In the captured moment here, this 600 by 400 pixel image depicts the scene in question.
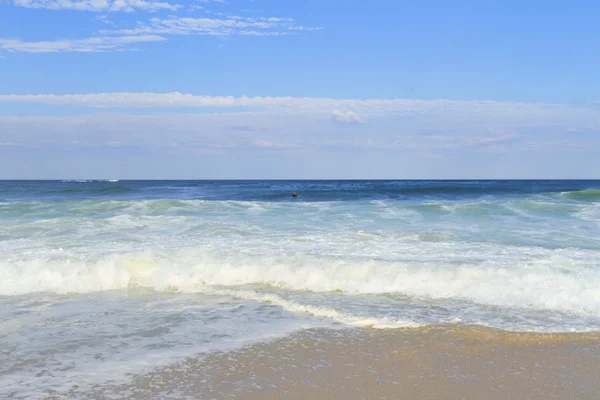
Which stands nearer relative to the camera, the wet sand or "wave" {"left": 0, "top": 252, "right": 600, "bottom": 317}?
the wet sand

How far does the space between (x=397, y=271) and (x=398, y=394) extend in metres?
4.59

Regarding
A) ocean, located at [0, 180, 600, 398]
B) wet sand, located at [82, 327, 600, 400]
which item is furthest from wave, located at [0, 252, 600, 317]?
wet sand, located at [82, 327, 600, 400]

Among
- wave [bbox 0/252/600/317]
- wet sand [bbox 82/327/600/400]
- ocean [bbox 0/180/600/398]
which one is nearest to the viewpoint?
wet sand [bbox 82/327/600/400]

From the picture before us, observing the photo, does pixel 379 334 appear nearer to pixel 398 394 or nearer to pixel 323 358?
pixel 323 358

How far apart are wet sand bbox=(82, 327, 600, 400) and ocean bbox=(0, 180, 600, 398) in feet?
0.86

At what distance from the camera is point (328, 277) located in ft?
26.8

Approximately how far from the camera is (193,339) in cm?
529

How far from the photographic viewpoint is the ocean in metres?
5.05

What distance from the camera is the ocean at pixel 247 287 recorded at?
5.05 meters

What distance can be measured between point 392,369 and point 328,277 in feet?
12.2

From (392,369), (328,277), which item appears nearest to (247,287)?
(328,277)

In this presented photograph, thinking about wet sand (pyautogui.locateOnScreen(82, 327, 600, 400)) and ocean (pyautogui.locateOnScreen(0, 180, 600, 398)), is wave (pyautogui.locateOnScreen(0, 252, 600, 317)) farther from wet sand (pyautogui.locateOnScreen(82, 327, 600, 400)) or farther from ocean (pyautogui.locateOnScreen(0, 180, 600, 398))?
wet sand (pyautogui.locateOnScreen(82, 327, 600, 400))

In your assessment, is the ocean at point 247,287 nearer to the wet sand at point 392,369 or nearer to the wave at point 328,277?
the wave at point 328,277

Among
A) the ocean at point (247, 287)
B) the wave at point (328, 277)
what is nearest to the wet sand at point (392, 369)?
the ocean at point (247, 287)
